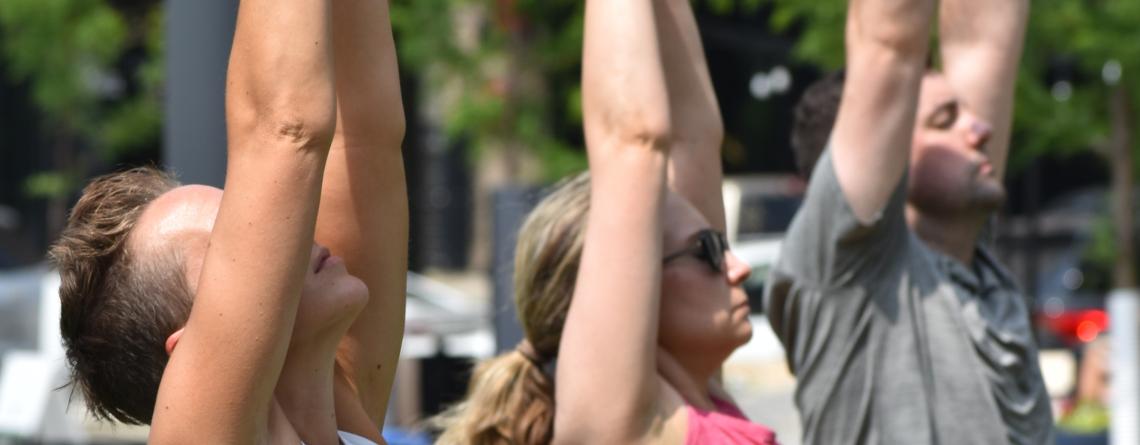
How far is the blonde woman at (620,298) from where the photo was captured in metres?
2.58

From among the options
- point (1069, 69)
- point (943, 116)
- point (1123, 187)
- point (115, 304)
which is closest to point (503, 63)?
point (1069, 69)

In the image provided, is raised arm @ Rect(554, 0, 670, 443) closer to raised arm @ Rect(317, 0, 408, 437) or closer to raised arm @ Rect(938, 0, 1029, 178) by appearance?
raised arm @ Rect(317, 0, 408, 437)

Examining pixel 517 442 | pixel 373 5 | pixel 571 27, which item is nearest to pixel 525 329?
pixel 517 442

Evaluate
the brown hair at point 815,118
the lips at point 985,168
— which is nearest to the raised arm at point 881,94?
the lips at point 985,168

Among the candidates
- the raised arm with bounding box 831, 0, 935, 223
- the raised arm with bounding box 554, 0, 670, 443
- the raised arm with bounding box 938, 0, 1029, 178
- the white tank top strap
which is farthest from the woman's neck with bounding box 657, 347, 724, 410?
the raised arm with bounding box 938, 0, 1029, 178

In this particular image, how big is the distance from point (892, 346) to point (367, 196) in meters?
1.40

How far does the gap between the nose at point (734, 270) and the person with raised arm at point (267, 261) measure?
0.61 meters

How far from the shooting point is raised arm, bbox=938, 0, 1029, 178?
12.7 ft

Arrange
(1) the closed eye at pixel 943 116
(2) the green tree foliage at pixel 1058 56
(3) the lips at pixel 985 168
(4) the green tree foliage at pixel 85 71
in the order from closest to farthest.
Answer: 1. (3) the lips at pixel 985 168
2. (1) the closed eye at pixel 943 116
3. (2) the green tree foliage at pixel 1058 56
4. (4) the green tree foliage at pixel 85 71

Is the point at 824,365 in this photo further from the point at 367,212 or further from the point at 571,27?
the point at 571,27

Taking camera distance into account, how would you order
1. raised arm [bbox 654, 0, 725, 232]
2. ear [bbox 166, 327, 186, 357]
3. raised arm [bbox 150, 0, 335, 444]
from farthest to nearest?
raised arm [bbox 654, 0, 725, 232]
ear [bbox 166, 327, 186, 357]
raised arm [bbox 150, 0, 335, 444]

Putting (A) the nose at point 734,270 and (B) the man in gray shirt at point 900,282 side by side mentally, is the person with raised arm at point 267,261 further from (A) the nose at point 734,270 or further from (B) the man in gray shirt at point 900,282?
(B) the man in gray shirt at point 900,282

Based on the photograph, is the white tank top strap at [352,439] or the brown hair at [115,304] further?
the white tank top strap at [352,439]

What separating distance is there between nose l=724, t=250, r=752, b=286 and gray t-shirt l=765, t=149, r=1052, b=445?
0.58 meters
